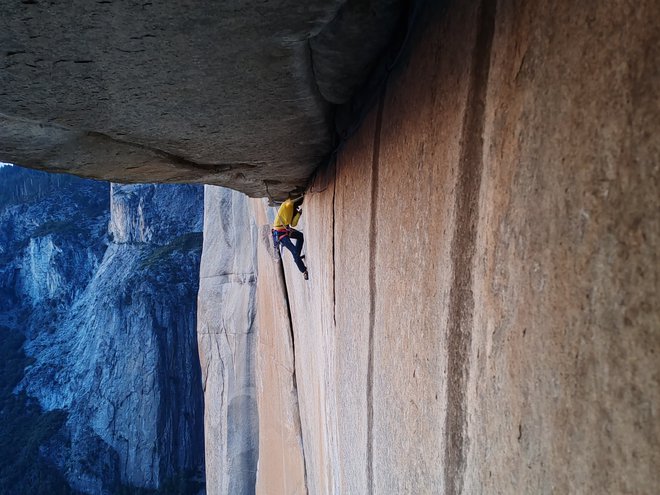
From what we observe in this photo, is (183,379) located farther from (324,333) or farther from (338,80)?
(338,80)

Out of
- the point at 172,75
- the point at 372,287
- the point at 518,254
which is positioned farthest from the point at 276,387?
the point at 518,254

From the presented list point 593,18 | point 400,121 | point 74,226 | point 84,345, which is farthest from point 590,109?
point 74,226

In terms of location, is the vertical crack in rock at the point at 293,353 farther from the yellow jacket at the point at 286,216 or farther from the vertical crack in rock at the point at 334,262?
the vertical crack in rock at the point at 334,262

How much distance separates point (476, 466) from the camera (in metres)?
0.97

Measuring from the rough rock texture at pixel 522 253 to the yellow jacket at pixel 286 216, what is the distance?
2629 mm

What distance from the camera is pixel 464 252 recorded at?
101 centimetres

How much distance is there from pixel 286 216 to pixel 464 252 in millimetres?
3425

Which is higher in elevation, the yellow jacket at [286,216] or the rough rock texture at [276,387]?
the yellow jacket at [286,216]

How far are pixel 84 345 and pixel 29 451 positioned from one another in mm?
4182

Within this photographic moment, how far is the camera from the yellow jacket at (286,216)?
4.23 m

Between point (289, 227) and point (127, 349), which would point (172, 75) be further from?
point (127, 349)

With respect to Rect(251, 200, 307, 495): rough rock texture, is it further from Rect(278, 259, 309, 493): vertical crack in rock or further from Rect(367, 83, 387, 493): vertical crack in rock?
Rect(367, 83, 387, 493): vertical crack in rock

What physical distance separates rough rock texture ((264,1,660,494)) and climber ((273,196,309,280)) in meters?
2.64

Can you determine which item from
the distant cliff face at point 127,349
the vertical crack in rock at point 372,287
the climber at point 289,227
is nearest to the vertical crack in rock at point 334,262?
the vertical crack in rock at point 372,287
